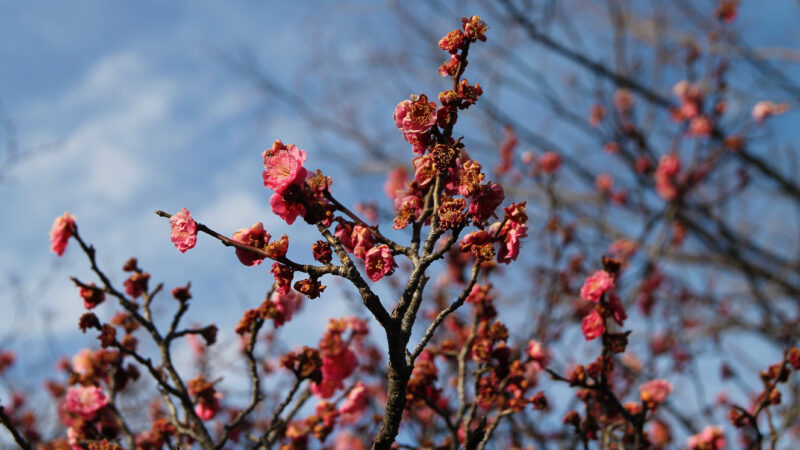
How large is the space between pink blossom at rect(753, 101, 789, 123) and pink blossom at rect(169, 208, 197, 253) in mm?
7009

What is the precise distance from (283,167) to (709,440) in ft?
9.53

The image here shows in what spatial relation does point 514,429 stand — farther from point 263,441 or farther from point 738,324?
point 738,324

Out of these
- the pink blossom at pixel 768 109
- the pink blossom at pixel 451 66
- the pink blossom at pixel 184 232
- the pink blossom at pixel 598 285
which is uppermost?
the pink blossom at pixel 768 109

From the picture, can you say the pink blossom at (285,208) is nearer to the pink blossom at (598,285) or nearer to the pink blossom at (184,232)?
the pink blossom at (184,232)

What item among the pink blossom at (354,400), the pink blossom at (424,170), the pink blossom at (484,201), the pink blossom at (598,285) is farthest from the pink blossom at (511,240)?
the pink blossom at (354,400)

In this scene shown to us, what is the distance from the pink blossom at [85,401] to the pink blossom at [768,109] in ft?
23.5

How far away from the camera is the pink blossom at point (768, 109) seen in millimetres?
6711

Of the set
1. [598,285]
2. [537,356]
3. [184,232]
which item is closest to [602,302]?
[598,285]

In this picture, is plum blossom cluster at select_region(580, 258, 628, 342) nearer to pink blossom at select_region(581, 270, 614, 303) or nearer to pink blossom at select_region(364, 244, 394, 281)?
pink blossom at select_region(581, 270, 614, 303)

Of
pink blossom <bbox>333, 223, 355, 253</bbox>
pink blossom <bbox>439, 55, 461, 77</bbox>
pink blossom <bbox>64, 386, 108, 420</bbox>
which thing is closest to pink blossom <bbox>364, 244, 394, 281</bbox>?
pink blossom <bbox>333, 223, 355, 253</bbox>

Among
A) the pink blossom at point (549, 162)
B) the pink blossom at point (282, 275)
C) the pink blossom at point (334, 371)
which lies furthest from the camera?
the pink blossom at point (549, 162)

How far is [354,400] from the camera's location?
9.85ft

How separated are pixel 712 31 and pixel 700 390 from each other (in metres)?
4.20

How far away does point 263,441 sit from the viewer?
2.45 m
